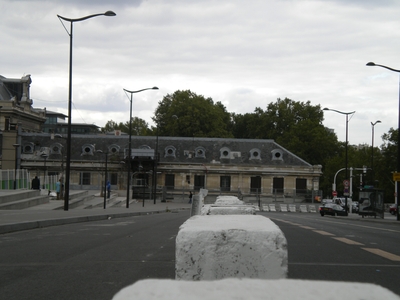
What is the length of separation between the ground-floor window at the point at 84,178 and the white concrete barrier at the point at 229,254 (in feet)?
258

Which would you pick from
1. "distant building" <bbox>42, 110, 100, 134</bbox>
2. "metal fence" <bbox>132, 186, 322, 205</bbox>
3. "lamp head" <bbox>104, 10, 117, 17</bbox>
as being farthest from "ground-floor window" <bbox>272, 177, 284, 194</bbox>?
"distant building" <bbox>42, 110, 100, 134</bbox>

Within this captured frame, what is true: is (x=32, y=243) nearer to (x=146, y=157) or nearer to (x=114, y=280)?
(x=114, y=280)

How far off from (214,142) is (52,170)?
24.0 metres

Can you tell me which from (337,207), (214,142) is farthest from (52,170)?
(337,207)

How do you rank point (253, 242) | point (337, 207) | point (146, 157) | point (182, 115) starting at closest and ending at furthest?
point (253, 242), point (337, 207), point (146, 157), point (182, 115)

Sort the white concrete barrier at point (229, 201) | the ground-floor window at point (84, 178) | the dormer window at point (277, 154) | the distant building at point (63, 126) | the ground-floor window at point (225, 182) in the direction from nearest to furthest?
the white concrete barrier at point (229, 201) → the ground-floor window at point (84, 178) → the ground-floor window at point (225, 182) → the dormer window at point (277, 154) → the distant building at point (63, 126)

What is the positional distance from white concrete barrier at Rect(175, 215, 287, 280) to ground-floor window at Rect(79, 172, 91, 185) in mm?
78781

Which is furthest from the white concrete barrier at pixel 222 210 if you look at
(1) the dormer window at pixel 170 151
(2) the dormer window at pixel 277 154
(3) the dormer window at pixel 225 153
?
(2) the dormer window at pixel 277 154

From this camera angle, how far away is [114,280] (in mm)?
7668

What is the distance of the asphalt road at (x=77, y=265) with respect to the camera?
23.0 feet

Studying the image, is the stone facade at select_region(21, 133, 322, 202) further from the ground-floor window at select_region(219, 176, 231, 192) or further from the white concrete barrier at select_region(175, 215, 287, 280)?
the white concrete barrier at select_region(175, 215, 287, 280)

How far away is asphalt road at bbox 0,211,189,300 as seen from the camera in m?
7.02

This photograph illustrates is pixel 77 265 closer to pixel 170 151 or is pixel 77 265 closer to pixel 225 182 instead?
pixel 225 182

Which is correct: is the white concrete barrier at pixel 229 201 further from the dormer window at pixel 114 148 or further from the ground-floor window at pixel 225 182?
the dormer window at pixel 114 148
